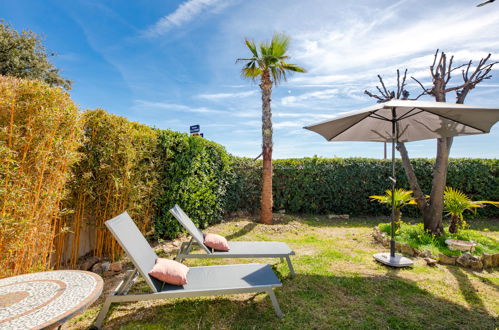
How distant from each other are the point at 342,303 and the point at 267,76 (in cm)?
718

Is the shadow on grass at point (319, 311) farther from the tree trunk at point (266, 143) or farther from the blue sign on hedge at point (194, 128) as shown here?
the blue sign on hedge at point (194, 128)

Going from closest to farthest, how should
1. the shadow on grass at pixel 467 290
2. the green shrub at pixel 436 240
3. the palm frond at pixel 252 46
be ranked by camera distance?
the shadow on grass at pixel 467 290
the green shrub at pixel 436 240
the palm frond at pixel 252 46

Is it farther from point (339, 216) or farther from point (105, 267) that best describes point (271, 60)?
point (105, 267)

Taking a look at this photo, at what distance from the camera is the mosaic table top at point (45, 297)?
5.15ft

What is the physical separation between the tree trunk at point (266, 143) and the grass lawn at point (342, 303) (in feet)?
11.3

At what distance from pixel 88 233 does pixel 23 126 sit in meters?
2.82

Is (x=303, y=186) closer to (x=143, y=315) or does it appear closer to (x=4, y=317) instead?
(x=143, y=315)

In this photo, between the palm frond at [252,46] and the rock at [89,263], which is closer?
the rock at [89,263]

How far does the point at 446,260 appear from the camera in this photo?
4926mm

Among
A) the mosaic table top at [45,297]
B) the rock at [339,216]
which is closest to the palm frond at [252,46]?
the rock at [339,216]

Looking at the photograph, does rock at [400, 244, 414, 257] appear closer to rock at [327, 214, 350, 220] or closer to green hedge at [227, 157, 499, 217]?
rock at [327, 214, 350, 220]

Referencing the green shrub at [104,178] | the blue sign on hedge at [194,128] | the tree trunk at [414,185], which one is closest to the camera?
the green shrub at [104,178]

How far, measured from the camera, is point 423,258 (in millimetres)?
5047

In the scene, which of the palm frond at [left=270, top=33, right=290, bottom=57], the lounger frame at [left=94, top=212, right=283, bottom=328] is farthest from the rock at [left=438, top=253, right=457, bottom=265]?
the palm frond at [left=270, top=33, right=290, bottom=57]
